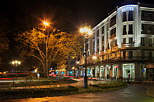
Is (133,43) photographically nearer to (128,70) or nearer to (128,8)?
(128,70)

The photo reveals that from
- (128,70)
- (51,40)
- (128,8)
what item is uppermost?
(128,8)

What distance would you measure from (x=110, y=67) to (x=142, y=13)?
17122mm

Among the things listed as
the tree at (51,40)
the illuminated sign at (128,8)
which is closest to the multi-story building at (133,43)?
the illuminated sign at (128,8)

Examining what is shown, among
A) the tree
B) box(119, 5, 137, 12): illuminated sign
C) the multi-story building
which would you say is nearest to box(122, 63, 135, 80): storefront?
the multi-story building

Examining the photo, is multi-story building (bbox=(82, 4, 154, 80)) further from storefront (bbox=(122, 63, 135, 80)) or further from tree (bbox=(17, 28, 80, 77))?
tree (bbox=(17, 28, 80, 77))

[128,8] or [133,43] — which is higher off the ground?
[128,8]

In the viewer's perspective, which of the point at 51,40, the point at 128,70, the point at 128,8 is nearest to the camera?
the point at 51,40

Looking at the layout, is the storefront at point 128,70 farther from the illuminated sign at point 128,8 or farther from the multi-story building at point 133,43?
the illuminated sign at point 128,8

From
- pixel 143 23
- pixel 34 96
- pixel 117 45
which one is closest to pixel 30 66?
pixel 117 45

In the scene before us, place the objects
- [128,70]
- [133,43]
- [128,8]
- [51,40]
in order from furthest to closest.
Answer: [128,8] < [128,70] < [133,43] < [51,40]

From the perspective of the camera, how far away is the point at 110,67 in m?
54.8

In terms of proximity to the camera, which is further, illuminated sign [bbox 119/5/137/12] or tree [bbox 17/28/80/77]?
illuminated sign [bbox 119/5/137/12]

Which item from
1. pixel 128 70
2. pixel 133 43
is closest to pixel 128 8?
pixel 133 43

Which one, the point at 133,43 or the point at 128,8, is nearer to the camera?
the point at 133,43
